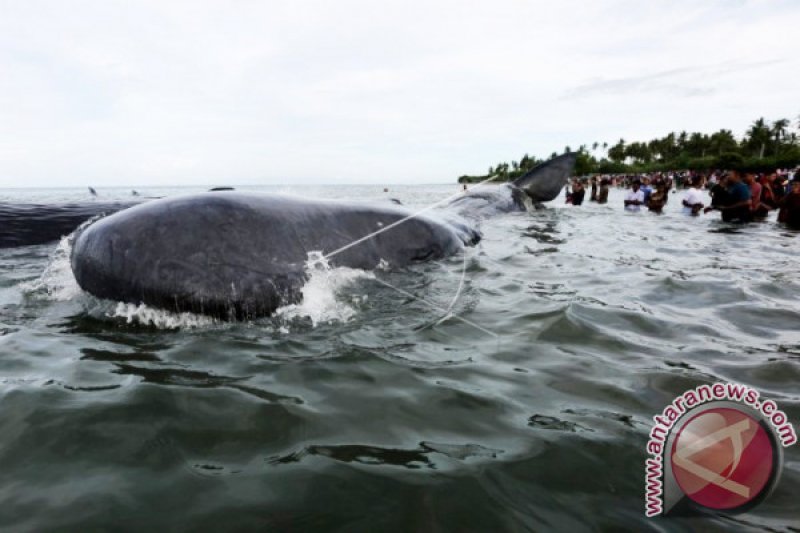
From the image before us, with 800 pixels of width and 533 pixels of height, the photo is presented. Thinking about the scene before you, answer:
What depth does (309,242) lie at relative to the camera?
432 cm

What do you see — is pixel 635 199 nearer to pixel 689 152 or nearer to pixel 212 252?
pixel 212 252

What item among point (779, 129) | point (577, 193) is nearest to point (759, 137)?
point (779, 129)

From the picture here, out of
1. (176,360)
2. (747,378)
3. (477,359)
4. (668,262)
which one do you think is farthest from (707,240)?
(176,360)

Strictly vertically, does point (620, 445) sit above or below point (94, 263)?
below

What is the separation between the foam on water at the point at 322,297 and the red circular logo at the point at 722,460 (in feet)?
8.35

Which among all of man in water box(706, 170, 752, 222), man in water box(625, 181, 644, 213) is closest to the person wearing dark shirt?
man in water box(706, 170, 752, 222)

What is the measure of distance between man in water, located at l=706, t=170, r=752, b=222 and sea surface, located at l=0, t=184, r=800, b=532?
11131 millimetres

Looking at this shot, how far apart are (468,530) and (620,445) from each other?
3.07 ft

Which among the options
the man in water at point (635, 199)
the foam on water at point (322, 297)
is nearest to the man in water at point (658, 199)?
the man in water at point (635, 199)

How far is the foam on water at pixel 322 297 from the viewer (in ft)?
12.6

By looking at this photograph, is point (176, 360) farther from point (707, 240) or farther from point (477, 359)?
point (707, 240)

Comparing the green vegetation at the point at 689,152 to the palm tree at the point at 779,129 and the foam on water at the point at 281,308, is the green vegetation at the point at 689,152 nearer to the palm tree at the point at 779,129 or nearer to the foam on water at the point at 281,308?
the palm tree at the point at 779,129

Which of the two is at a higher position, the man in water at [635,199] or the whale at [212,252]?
the whale at [212,252]

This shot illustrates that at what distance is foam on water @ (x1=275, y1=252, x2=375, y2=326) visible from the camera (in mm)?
3844
